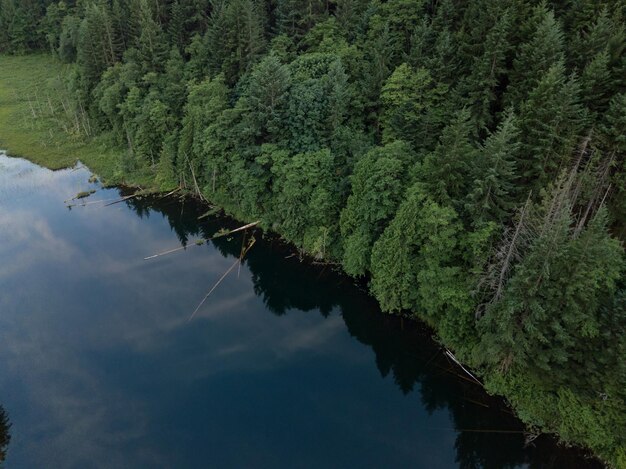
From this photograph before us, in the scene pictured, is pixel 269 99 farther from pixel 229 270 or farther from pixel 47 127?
pixel 47 127

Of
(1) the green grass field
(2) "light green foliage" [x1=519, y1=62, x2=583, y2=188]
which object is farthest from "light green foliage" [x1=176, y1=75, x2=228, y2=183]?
(2) "light green foliage" [x1=519, y1=62, x2=583, y2=188]

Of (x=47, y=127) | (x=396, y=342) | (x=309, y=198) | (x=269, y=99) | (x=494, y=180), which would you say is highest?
(x=269, y=99)

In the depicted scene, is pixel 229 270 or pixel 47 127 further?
pixel 47 127

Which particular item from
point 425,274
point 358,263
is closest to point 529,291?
point 425,274

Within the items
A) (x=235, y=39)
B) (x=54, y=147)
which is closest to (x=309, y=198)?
(x=235, y=39)

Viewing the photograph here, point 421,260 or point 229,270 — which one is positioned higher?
point 421,260

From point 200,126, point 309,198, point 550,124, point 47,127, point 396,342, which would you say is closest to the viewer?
point 550,124

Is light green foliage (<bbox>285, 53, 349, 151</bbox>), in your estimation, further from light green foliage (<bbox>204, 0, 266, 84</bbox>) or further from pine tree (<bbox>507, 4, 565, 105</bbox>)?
pine tree (<bbox>507, 4, 565, 105</bbox>)
